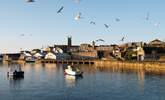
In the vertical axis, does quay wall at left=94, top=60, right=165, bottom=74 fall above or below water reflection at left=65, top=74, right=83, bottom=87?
above

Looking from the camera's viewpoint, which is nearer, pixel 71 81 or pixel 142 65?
pixel 71 81

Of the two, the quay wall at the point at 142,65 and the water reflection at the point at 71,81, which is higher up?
the quay wall at the point at 142,65

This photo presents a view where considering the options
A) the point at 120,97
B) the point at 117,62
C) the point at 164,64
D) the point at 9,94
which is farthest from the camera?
the point at 117,62

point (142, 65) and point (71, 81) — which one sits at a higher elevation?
point (142, 65)

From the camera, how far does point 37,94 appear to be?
51.3 m

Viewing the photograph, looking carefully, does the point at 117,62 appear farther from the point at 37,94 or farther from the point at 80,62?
the point at 37,94

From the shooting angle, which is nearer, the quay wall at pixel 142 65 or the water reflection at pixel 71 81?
the water reflection at pixel 71 81

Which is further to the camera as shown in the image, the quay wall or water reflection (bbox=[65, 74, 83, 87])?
the quay wall

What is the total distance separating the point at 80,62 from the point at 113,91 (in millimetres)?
117261

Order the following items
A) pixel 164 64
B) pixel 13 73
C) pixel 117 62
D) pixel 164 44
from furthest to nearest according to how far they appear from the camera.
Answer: pixel 164 44 < pixel 117 62 < pixel 164 64 < pixel 13 73

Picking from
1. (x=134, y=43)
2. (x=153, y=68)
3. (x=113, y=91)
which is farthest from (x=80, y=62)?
(x=113, y=91)

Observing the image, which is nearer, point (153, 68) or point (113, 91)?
point (113, 91)

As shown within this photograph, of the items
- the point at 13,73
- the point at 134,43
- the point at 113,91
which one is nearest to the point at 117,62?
the point at 134,43

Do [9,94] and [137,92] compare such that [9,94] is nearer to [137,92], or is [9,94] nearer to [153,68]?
[137,92]
